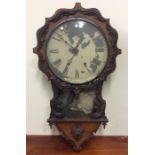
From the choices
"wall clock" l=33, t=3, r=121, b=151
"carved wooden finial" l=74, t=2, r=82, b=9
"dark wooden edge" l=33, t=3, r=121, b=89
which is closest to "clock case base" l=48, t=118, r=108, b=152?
"wall clock" l=33, t=3, r=121, b=151

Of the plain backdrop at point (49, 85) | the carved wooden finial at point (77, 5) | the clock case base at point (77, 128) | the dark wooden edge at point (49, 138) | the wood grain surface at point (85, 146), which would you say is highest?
the carved wooden finial at point (77, 5)

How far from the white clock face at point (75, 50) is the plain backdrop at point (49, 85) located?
0.37 ft

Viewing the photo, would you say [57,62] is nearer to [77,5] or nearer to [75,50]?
[75,50]

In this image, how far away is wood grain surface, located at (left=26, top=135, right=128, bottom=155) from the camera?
121 centimetres

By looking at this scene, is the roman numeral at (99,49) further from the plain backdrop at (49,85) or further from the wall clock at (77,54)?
the plain backdrop at (49,85)

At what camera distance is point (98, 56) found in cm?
115

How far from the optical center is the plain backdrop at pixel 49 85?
123 centimetres

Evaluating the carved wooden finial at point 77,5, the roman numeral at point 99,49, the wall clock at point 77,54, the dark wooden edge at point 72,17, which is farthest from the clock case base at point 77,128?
the carved wooden finial at point 77,5

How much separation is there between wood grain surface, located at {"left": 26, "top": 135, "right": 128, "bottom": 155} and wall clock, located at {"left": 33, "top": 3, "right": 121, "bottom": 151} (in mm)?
78

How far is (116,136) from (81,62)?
393 millimetres

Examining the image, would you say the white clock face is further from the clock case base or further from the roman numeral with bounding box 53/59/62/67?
the clock case base
